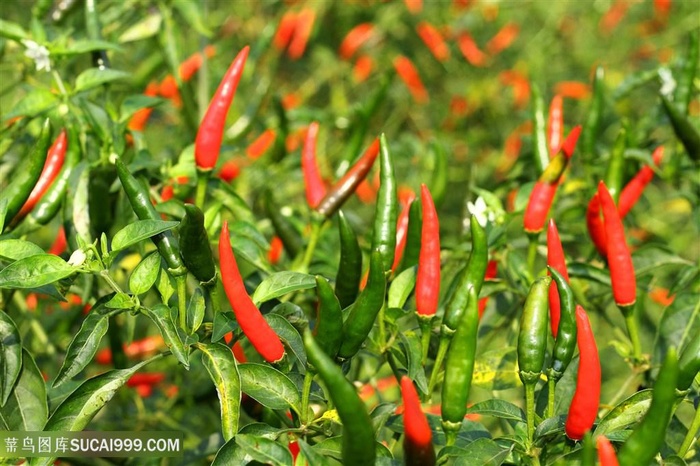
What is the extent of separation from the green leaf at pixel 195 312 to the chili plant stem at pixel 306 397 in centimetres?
20

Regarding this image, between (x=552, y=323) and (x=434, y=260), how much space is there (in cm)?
22

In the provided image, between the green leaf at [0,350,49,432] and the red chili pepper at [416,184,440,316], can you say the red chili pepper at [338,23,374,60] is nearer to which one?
the red chili pepper at [416,184,440,316]

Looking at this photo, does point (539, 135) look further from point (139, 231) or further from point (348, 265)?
point (139, 231)

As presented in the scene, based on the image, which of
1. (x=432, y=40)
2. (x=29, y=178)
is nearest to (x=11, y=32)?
(x=29, y=178)

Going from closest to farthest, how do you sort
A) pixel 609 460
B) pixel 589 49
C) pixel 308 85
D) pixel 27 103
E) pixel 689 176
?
1. pixel 609 460
2. pixel 27 103
3. pixel 689 176
4. pixel 308 85
5. pixel 589 49

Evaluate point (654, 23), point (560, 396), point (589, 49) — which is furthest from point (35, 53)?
point (654, 23)

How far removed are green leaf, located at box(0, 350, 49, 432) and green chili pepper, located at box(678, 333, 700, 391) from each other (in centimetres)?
100

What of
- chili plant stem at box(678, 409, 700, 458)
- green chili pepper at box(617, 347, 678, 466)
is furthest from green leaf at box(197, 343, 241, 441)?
chili plant stem at box(678, 409, 700, 458)

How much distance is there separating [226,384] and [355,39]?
3.06 meters

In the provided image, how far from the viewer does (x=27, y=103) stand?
164 centimetres

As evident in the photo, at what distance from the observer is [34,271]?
122 cm

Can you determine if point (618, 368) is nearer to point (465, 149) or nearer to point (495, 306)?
point (465, 149)

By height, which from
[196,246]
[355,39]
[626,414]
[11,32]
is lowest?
[355,39]

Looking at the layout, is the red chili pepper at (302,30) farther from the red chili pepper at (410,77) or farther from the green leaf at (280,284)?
the green leaf at (280,284)
